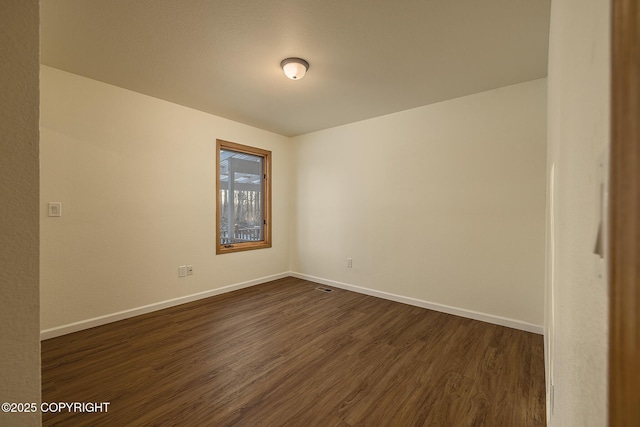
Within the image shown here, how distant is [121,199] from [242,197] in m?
1.67

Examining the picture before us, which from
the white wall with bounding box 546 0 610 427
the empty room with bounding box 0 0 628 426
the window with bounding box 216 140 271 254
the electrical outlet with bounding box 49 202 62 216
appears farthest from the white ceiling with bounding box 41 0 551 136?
the white wall with bounding box 546 0 610 427

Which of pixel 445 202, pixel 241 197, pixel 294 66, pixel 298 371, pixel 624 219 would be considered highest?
pixel 294 66

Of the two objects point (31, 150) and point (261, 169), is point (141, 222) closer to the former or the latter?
point (261, 169)

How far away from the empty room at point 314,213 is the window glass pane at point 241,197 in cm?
4

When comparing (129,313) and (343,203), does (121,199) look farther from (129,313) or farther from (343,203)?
(343,203)

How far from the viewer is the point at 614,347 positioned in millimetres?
208

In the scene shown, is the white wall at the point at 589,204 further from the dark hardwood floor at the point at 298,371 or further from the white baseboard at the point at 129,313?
the white baseboard at the point at 129,313

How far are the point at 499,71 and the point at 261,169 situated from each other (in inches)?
134

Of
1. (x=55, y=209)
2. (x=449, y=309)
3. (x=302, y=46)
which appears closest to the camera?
(x=302, y=46)

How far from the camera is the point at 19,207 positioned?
0.75 metres

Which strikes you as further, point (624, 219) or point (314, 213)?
point (314, 213)

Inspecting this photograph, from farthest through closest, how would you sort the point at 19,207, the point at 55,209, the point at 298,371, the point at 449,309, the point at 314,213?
the point at 314,213 → the point at 449,309 → the point at 55,209 → the point at 298,371 → the point at 19,207

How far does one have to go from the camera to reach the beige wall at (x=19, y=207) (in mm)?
735

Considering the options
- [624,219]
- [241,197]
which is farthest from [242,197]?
[624,219]
